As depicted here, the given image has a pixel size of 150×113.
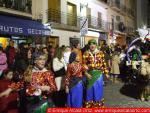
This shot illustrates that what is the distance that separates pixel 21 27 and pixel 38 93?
590 inches

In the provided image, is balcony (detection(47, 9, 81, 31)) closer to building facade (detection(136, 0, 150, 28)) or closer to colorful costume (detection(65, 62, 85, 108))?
colorful costume (detection(65, 62, 85, 108))

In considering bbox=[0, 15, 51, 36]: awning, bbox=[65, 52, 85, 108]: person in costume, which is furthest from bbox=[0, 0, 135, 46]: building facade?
bbox=[65, 52, 85, 108]: person in costume

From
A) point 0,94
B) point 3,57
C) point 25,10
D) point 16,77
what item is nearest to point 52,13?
point 25,10

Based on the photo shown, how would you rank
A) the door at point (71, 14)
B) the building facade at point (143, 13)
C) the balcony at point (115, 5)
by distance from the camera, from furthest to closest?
the building facade at point (143, 13) → the balcony at point (115, 5) → the door at point (71, 14)

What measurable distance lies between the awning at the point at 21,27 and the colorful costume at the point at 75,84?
1070cm

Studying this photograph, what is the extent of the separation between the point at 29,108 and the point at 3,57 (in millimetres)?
5587

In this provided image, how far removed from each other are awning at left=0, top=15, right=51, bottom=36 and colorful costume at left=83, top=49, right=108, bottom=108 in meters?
10.6

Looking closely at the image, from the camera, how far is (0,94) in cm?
684

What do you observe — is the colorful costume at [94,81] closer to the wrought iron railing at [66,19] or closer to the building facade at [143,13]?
the wrought iron railing at [66,19]

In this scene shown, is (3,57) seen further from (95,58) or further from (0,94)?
(0,94)

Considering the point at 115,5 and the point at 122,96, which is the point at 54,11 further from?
the point at 115,5

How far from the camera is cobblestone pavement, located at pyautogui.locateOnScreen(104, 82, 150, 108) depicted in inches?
444

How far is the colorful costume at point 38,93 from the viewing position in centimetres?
616

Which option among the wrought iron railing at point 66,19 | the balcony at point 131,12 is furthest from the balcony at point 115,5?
the wrought iron railing at point 66,19
